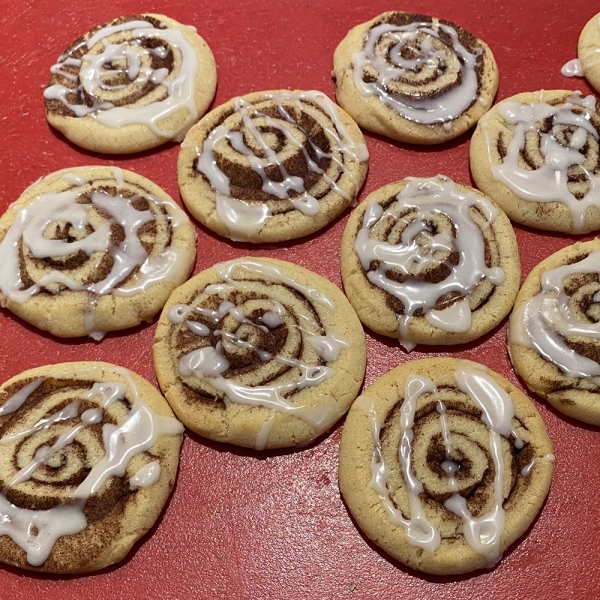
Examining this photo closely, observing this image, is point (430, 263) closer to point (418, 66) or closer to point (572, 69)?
point (418, 66)

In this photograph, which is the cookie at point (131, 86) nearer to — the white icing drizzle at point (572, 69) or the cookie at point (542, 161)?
the cookie at point (542, 161)

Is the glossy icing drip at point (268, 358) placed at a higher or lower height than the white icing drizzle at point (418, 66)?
lower

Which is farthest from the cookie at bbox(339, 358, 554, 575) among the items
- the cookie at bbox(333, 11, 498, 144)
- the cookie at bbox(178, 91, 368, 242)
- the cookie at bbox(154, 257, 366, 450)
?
the cookie at bbox(333, 11, 498, 144)

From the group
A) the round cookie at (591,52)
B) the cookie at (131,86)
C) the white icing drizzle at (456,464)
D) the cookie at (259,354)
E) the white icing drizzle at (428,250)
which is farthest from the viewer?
the round cookie at (591,52)

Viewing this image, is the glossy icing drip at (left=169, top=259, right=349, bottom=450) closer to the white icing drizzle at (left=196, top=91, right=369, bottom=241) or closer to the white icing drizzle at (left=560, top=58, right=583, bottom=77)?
the white icing drizzle at (left=196, top=91, right=369, bottom=241)

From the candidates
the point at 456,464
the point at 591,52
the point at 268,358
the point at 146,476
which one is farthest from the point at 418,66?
the point at 146,476

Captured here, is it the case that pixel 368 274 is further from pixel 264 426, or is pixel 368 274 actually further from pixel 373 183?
pixel 264 426

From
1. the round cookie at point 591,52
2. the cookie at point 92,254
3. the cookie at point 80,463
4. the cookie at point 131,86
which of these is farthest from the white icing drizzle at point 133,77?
the round cookie at point 591,52
